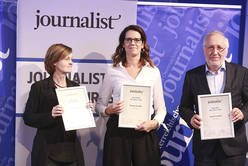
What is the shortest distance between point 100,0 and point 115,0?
180mm

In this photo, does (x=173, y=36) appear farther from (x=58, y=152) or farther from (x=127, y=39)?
(x=58, y=152)

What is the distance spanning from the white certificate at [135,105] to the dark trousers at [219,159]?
0.59 metres

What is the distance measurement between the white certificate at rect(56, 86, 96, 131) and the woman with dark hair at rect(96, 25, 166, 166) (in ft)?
0.78

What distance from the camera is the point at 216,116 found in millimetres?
2342

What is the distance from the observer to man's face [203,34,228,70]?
2391mm

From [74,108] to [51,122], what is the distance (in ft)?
0.76

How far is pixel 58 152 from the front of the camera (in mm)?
2572

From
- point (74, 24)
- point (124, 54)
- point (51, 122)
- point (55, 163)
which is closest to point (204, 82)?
point (124, 54)

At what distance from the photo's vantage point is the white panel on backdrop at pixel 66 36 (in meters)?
3.40

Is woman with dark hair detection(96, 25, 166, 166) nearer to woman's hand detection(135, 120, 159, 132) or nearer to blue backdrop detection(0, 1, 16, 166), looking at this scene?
woman's hand detection(135, 120, 159, 132)

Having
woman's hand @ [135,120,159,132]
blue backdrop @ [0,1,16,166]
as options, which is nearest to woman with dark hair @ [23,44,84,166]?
woman's hand @ [135,120,159,132]

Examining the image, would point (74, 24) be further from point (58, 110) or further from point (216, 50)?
point (216, 50)

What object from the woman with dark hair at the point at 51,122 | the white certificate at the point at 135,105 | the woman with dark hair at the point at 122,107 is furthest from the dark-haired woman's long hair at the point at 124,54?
the woman with dark hair at the point at 51,122

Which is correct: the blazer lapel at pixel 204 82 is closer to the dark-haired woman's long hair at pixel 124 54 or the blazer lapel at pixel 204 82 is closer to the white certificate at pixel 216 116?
the white certificate at pixel 216 116
